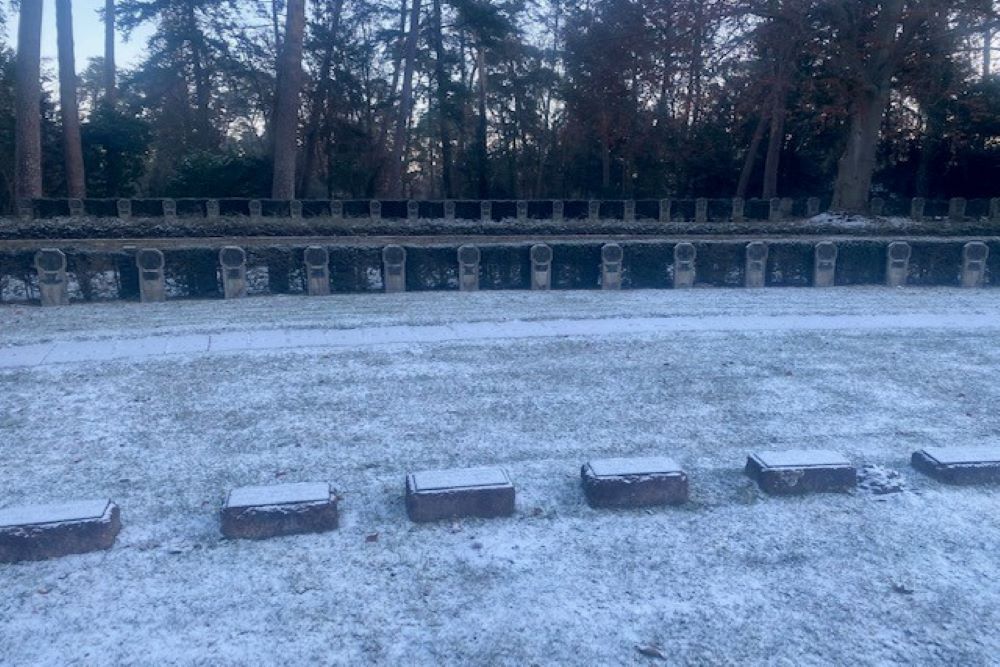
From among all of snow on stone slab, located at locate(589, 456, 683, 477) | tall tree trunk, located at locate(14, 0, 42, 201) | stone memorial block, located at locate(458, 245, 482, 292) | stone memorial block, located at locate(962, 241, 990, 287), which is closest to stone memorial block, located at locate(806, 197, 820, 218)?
stone memorial block, located at locate(962, 241, 990, 287)

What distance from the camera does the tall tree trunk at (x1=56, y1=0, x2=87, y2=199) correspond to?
1129 inches

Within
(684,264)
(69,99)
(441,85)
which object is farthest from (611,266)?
(441,85)

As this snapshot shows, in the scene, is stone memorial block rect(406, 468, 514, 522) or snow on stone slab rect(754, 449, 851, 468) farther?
snow on stone slab rect(754, 449, 851, 468)

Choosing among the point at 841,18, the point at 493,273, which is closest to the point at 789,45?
the point at 841,18

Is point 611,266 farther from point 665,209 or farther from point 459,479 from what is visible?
point 665,209

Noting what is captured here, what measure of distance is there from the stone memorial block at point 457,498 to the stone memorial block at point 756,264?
10.6 metres

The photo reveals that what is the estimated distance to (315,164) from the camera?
44.2 m

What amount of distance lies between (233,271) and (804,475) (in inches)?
396

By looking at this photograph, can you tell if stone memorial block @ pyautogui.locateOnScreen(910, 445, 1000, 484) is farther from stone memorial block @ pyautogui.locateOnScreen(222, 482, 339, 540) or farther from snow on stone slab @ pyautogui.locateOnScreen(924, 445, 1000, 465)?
stone memorial block @ pyautogui.locateOnScreen(222, 482, 339, 540)

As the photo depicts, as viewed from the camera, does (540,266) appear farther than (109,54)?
No

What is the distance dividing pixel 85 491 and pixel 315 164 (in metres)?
40.0

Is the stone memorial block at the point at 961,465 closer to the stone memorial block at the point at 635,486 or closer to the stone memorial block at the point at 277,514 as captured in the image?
the stone memorial block at the point at 635,486

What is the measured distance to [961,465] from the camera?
6.12 m

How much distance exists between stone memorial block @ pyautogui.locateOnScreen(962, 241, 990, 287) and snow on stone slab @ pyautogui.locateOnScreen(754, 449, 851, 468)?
11015 millimetres
